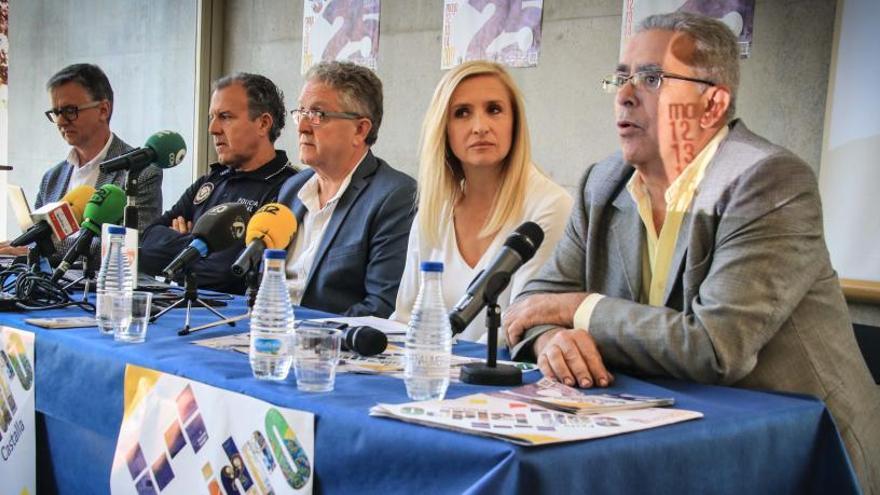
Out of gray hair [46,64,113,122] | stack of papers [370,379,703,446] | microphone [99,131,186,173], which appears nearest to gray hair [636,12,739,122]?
stack of papers [370,379,703,446]

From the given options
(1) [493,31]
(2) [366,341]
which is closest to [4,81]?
(1) [493,31]

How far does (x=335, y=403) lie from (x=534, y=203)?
122 cm

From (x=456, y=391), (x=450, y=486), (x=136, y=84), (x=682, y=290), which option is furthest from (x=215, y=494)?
(x=136, y=84)

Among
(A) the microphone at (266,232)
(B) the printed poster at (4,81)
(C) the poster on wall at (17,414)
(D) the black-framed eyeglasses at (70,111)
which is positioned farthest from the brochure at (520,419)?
(B) the printed poster at (4,81)

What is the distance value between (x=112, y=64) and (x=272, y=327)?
5032 mm

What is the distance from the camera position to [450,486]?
3.67 ft

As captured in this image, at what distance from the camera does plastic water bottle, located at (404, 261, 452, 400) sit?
4.51 feet

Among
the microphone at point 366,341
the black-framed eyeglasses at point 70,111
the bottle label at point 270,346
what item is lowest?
the microphone at point 366,341

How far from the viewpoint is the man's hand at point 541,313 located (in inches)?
67.4

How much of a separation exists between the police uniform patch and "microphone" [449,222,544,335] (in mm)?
2371

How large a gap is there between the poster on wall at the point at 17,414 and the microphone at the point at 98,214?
40 centimetres

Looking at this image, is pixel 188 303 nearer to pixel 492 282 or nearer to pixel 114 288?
pixel 114 288

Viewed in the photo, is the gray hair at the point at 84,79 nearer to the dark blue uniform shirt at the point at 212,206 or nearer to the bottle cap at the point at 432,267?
the dark blue uniform shirt at the point at 212,206

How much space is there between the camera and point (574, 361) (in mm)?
1538
